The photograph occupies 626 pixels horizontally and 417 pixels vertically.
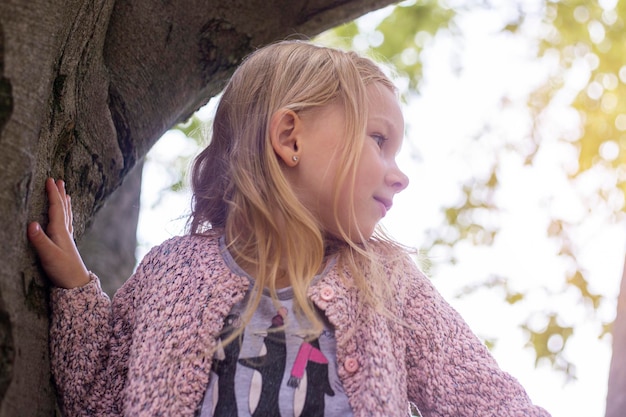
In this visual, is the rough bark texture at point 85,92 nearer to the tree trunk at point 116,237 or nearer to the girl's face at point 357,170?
the girl's face at point 357,170

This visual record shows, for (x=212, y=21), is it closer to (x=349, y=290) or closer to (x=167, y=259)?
(x=167, y=259)

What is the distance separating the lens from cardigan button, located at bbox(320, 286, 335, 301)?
6.46 feet

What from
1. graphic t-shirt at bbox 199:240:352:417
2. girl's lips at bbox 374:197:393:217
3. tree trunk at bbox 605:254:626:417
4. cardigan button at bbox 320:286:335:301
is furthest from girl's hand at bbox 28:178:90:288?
tree trunk at bbox 605:254:626:417

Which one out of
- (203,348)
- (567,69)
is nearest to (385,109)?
(203,348)

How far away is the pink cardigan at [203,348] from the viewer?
71.1 inches

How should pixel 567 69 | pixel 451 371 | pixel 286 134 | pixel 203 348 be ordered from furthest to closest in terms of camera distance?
pixel 567 69
pixel 286 134
pixel 451 371
pixel 203 348

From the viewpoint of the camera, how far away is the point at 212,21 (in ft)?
7.51

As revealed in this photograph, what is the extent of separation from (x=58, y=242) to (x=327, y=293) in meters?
0.71

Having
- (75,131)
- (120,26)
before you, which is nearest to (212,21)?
(120,26)

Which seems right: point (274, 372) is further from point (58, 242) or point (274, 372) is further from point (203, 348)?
point (58, 242)

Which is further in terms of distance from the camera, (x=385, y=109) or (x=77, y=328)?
(x=385, y=109)

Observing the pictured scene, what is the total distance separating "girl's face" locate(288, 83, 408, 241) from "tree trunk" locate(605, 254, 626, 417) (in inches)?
27.3

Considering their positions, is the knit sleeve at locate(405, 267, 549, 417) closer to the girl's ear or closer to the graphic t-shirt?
the graphic t-shirt

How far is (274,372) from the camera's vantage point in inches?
73.2
